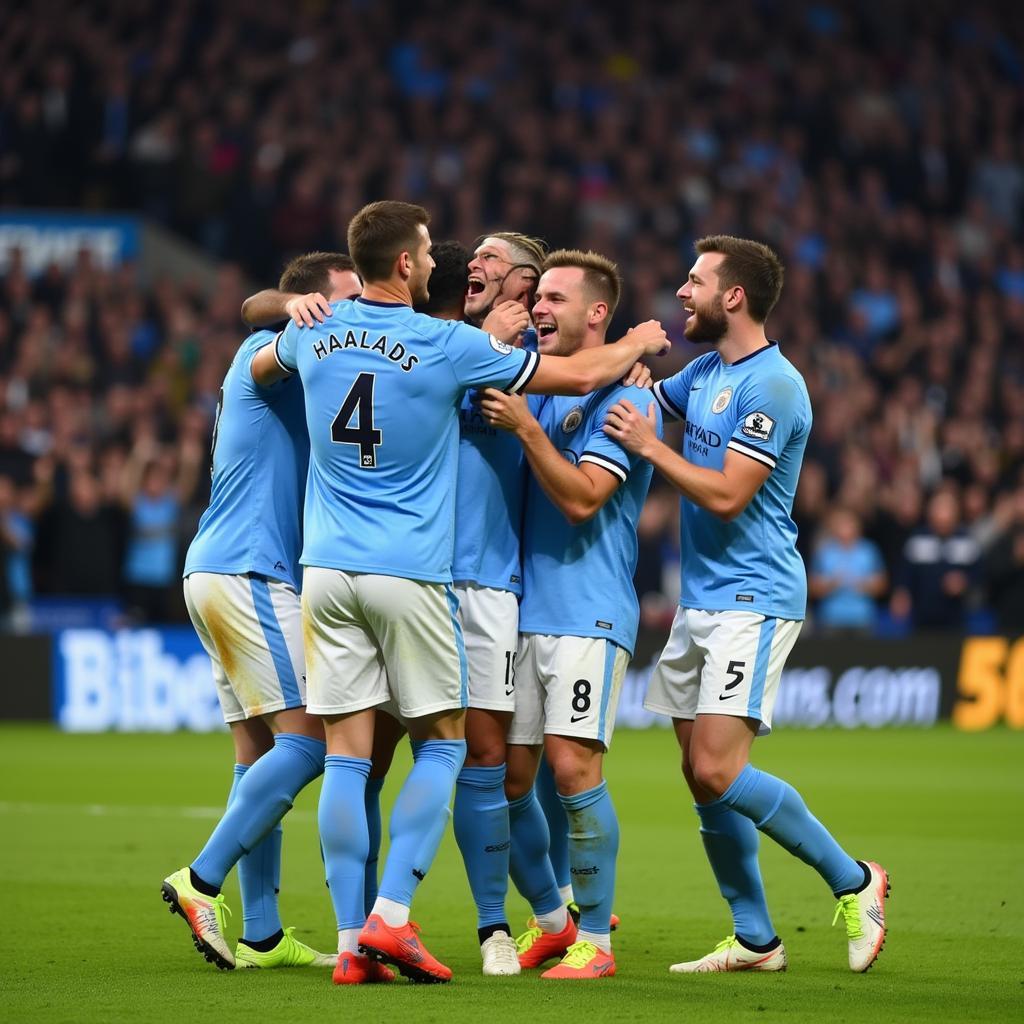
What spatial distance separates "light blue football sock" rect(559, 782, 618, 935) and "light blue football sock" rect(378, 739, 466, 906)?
0.48 m

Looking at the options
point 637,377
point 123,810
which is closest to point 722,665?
point 637,377

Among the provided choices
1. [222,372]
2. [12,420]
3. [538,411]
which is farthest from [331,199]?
[538,411]

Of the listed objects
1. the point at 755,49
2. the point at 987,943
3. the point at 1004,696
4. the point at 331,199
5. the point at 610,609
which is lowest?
the point at 1004,696

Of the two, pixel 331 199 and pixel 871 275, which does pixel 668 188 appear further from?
pixel 331 199

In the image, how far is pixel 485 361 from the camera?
6.17 metres

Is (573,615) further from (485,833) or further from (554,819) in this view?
(554,819)

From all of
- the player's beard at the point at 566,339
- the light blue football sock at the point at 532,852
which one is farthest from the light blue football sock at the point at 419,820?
the player's beard at the point at 566,339

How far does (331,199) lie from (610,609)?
15.6 m

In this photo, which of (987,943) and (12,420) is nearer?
(987,943)

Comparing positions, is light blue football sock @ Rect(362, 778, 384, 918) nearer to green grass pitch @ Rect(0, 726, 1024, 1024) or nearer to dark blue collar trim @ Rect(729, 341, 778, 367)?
green grass pitch @ Rect(0, 726, 1024, 1024)

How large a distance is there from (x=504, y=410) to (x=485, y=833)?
4.92 feet

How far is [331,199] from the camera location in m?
21.4

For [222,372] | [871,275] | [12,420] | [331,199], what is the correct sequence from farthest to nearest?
[871,275] → [331,199] → [222,372] → [12,420]

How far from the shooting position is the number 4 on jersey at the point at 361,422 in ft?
20.1
